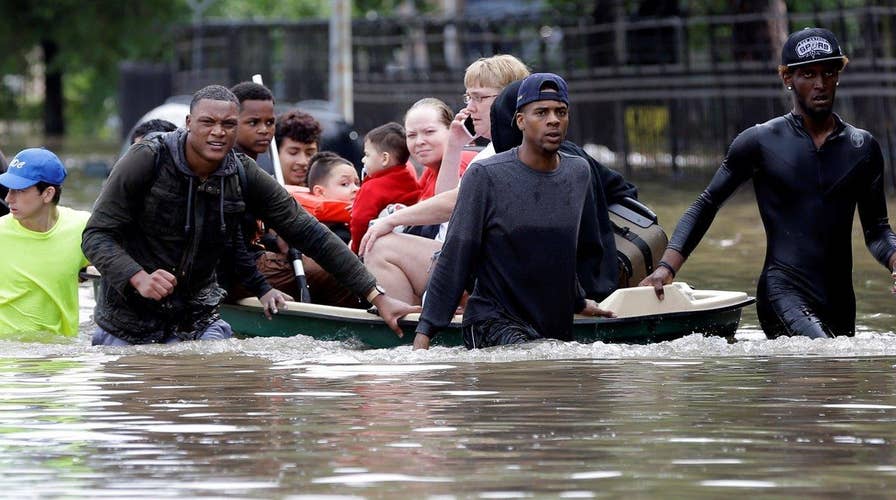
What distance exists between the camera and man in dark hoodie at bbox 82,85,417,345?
9.18 metres

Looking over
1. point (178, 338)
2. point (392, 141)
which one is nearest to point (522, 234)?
point (178, 338)

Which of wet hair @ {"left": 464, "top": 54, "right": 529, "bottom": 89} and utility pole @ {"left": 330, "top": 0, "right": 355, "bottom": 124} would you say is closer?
wet hair @ {"left": 464, "top": 54, "right": 529, "bottom": 89}

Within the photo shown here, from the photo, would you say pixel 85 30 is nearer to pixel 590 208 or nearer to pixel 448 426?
pixel 590 208

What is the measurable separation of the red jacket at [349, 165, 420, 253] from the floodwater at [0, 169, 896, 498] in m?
0.84

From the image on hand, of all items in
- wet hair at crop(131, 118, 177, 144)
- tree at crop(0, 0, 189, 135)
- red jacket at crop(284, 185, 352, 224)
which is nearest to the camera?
wet hair at crop(131, 118, 177, 144)

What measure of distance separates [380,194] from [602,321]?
1.81 metres

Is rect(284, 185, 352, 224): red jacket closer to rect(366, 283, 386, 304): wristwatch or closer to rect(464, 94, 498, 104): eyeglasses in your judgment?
rect(366, 283, 386, 304): wristwatch

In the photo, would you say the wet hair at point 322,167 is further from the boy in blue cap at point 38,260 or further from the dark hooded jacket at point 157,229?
the dark hooded jacket at point 157,229

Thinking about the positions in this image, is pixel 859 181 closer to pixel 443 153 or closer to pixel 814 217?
pixel 814 217

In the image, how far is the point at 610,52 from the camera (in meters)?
29.7

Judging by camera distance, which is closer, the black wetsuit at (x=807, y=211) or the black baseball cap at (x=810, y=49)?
the black baseball cap at (x=810, y=49)

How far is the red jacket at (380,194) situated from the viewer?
10875 mm

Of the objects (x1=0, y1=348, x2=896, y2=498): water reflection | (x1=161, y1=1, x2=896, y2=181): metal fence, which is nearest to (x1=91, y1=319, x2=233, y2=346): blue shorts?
(x1=0, y1=348, x2=896, y2=498): water reflection

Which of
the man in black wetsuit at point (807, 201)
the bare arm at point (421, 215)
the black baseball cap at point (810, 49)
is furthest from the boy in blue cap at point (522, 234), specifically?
the black baseball cap at point (810, 49)
